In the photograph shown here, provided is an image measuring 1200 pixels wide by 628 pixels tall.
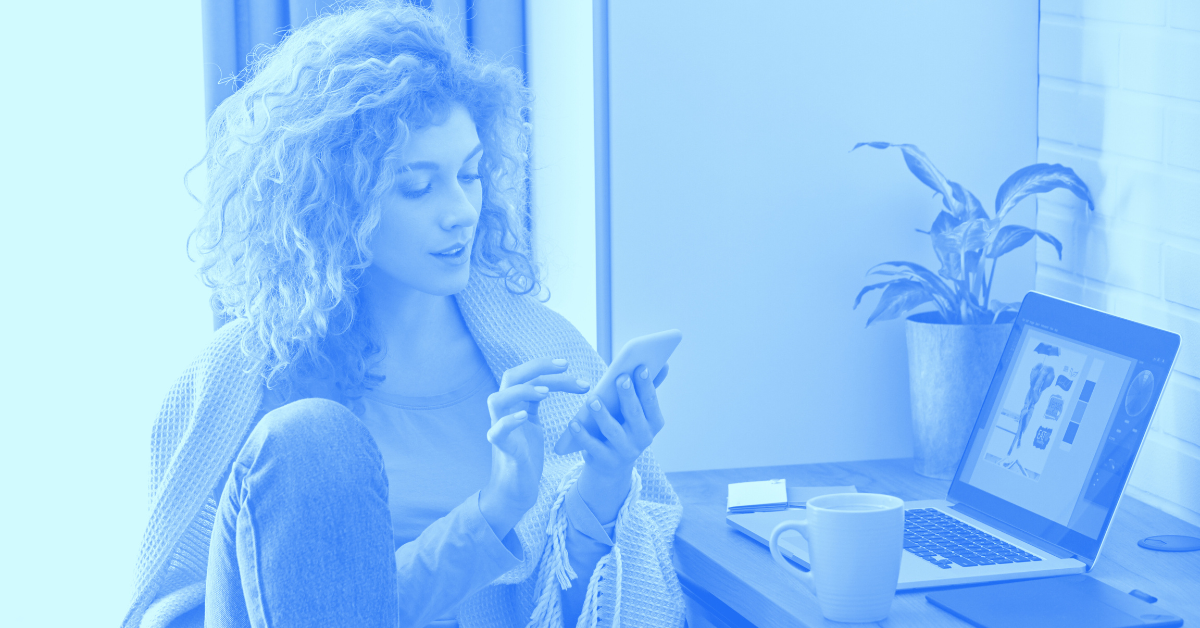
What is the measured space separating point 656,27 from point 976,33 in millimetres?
420

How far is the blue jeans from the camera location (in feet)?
3.35

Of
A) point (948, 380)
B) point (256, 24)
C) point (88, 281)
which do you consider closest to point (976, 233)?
point (948, 380)

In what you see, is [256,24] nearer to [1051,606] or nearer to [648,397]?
[648,397]

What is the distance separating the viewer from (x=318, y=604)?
3.34 feet

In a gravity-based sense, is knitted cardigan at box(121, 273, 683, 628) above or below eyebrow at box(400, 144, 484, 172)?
below

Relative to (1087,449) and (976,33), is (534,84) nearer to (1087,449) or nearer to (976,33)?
(976,33)

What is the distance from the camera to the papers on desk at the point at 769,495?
4.41 feet

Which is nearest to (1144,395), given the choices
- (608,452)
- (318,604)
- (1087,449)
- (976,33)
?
(1087,449)

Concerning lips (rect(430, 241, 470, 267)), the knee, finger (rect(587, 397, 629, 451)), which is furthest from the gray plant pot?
the knee

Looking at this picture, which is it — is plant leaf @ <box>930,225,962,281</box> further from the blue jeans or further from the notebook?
the blue jeans

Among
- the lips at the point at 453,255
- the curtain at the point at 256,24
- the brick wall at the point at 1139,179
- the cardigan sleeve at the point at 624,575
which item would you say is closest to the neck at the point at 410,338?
the lips at the point at 453,255

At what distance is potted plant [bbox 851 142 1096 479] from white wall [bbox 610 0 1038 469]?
90 mm

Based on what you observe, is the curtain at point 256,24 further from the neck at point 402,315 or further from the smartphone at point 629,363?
the smartphone at point 629,363

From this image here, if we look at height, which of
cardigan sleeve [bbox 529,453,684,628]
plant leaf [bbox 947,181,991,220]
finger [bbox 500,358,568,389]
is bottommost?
cardigan sleeve [bbox 529,453,684,628]
